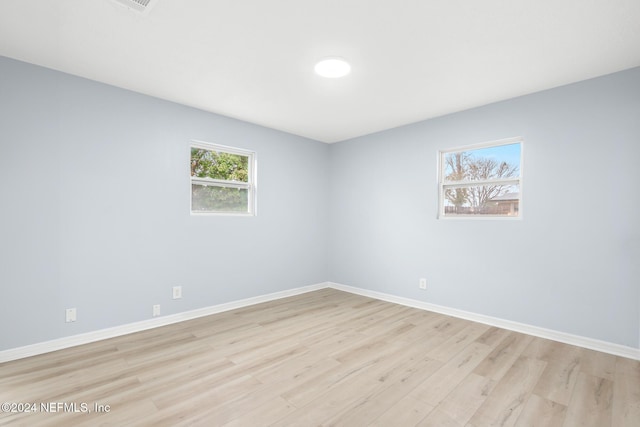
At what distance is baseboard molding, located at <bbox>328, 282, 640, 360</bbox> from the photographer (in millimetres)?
2593

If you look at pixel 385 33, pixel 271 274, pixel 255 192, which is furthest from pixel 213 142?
pixel 385 33

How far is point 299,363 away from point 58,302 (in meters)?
2.24

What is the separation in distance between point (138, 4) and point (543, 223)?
3.89 meters

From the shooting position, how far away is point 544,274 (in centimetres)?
299

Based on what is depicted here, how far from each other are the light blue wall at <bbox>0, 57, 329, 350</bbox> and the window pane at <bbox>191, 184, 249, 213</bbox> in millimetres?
141

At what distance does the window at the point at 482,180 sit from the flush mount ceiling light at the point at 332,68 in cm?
190

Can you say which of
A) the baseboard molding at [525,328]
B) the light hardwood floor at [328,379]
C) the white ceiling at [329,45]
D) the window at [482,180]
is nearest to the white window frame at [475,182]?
the window at [482,180]

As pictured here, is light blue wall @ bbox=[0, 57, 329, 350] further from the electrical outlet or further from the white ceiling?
the white ceiling

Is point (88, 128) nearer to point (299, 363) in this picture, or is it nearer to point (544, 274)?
point (299, 363)

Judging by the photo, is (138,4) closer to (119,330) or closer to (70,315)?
(70,315)

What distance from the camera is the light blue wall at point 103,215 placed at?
247 cm

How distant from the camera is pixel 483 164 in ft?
11.6

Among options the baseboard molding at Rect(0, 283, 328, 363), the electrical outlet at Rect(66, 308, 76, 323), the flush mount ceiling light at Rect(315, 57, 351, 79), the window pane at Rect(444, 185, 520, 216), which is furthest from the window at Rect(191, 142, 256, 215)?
the window pane at Rect(444, 185, 520, 216)

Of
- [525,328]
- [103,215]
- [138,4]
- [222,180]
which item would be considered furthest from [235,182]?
[525,328]
